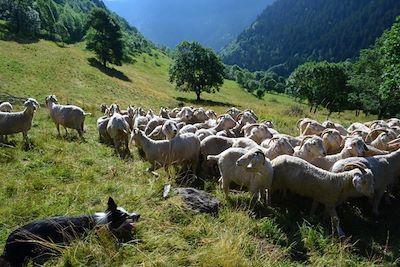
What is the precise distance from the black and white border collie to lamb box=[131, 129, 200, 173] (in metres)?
3.75

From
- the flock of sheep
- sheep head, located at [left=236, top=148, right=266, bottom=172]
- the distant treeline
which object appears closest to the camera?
sheep head, located at [left=236, top=148, right=266, bottom=172]

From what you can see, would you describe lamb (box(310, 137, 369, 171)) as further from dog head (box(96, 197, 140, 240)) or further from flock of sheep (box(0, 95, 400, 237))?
dog head (box(96, 197, 140, 240))

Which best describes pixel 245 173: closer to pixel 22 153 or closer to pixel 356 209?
pixel 356 209

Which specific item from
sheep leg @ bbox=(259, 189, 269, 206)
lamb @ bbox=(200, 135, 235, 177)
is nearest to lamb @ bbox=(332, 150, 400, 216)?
sheep leg @ bbox=(259, 189, 269, 206)

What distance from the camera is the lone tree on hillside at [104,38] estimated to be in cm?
7456

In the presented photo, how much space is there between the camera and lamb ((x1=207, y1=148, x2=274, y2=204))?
7946 mm

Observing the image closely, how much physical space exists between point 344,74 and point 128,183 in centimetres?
6317

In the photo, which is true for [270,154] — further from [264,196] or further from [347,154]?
[347,154]

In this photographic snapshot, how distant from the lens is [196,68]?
64125mm

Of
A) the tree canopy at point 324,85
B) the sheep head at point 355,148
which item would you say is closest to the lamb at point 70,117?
the sheep head at point 355,148

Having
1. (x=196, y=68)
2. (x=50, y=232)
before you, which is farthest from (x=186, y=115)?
(x=196, y=68)

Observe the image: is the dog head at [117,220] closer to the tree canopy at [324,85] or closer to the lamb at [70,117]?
the lamb at [70,117]

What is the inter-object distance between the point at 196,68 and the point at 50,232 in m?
59.4

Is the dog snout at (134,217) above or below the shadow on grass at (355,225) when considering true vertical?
below
